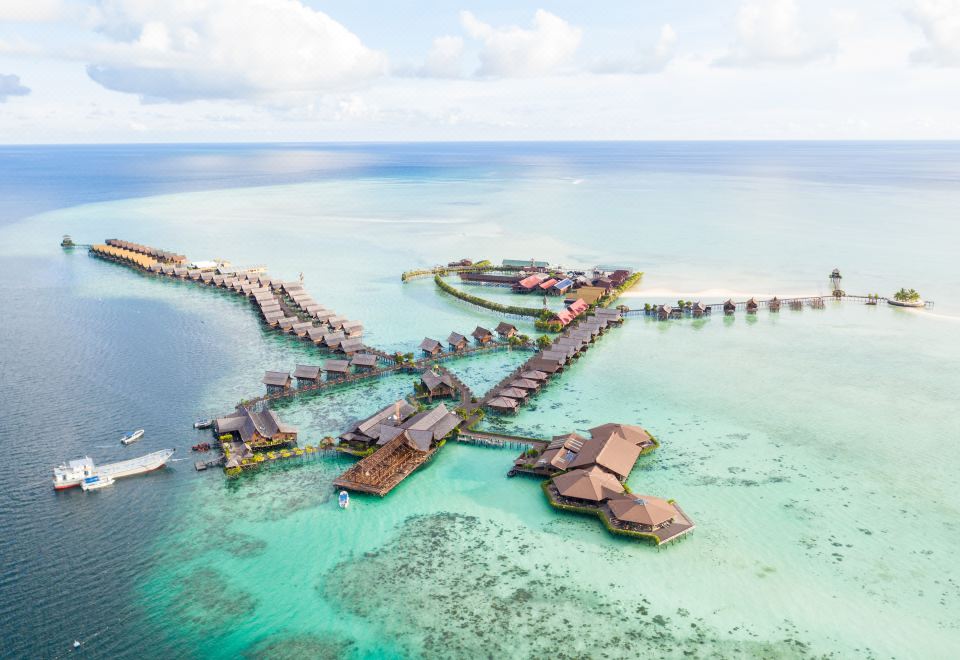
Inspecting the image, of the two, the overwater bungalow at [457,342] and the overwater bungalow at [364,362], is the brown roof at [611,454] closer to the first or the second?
the overwater bungalow at [457,342]

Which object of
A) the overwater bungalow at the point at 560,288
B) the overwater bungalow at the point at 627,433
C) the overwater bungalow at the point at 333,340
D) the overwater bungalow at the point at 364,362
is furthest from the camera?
the overwater bungalow at the point at 560,288

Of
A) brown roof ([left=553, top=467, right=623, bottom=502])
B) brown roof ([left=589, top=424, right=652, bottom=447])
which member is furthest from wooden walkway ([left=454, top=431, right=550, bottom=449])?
brown roof ([left=553, top=467, right=623, bottom=502])

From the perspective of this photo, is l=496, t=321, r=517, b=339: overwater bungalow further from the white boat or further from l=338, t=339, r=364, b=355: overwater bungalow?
the white boat

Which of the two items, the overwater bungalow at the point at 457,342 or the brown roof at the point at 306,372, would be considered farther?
the overwater bungalow at the point at 457,342

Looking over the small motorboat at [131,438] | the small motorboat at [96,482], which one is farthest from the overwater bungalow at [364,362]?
the small motorboat at [96,482]

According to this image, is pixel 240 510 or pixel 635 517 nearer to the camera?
pixel 635 517

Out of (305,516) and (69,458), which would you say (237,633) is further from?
(69,458)

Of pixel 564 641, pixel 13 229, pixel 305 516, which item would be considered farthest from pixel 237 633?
pixel 13 229
